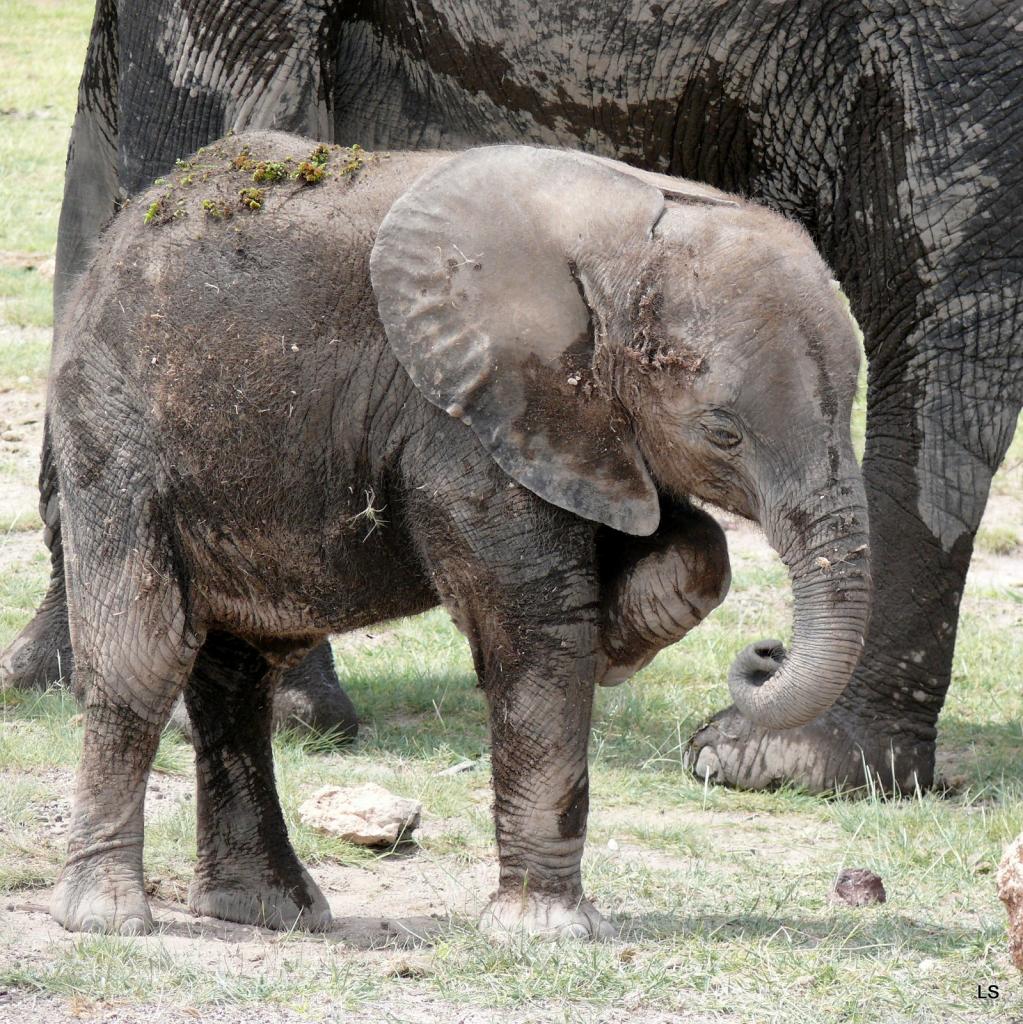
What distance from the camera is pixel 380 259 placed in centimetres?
434

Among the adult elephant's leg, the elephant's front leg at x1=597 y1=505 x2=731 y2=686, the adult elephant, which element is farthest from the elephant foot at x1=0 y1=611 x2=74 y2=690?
the elephant's front leg at x1=597 y1=505 x2=731 y2=686

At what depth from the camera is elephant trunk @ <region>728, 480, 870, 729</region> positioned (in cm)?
412

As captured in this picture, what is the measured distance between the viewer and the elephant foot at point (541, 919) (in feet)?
14.5

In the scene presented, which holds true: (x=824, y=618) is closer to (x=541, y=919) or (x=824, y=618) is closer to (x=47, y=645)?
(x=541, y=919)

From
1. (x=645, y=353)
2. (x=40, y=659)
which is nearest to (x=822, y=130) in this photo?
(x=645, y=353)

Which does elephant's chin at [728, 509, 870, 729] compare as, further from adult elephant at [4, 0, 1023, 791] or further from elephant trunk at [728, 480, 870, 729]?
adult elephant at [4, 0, 1023, 791]

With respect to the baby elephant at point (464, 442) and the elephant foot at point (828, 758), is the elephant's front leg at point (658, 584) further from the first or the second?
the elephant foot at point (828, 758)

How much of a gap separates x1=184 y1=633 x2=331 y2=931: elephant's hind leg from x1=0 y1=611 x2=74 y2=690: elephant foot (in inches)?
82.9

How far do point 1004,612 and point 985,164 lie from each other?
295 centimetres

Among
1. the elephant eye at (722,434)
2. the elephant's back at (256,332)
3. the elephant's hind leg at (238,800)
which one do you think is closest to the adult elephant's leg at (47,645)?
the elephant's hind leg at (238,800)

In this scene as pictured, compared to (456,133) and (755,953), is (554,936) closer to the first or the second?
(755,953)

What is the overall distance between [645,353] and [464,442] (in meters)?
0.44

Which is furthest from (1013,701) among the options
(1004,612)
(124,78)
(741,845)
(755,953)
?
(124,78)

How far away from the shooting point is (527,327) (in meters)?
4.29
